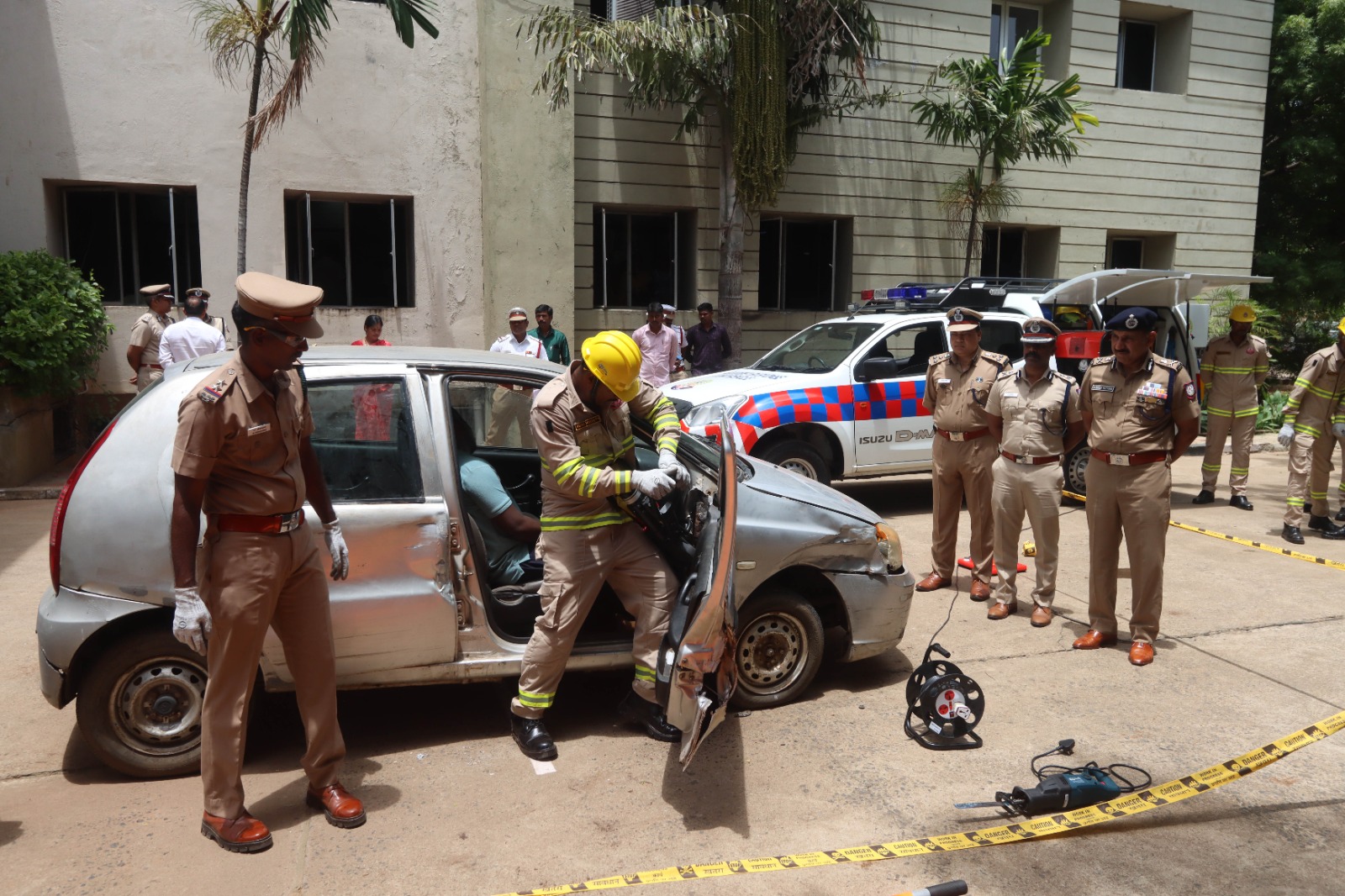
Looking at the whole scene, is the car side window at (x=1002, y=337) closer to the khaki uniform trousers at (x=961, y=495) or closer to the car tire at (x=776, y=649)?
the khaki uniform trousers at (x=961, y=495)

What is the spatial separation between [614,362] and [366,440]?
1133 mm

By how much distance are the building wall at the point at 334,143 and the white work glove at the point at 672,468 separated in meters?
9.59

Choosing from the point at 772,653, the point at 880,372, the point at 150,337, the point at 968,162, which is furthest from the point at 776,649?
the point at 968,162

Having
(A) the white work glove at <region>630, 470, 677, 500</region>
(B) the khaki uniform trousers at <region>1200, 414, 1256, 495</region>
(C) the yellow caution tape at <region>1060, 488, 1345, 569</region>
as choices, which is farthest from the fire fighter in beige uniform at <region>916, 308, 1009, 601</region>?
(B) the khaki uniform trousers at <region>1200, 414, 1256, 495</region>

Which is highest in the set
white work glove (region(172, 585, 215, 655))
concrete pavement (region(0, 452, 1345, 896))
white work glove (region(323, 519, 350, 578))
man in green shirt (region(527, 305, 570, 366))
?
man in green shirt (region(527, 305, 570, 366))

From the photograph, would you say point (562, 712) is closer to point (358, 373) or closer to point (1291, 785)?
point (358, 373)

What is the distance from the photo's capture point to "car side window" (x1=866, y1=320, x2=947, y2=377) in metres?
9.21

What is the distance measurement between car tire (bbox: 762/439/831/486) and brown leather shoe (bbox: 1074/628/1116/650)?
10.5ft

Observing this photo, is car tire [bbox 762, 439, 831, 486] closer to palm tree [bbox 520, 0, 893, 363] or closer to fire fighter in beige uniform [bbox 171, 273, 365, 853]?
palm tree [bbox 520, 0, 893, 363]

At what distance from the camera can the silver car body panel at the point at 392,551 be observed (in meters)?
3.83

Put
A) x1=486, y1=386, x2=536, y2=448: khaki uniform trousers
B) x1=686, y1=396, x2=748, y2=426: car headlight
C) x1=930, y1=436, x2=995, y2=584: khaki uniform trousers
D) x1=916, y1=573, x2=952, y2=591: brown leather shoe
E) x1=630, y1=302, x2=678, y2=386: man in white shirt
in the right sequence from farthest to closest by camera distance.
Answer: x1=630, y1=302, x2=678, y2=386: man in white shirt < x1=916, y1=573, x2=952, y2=591: brown leather shoe < x1=930, y1=436, x2=995, y2=584: khaki uniform trousers < x1=486, y1=386, x2=536, y2=448: khaki uniform trousers < x1=686, y1=396, x2=748, y2=426: car headlight

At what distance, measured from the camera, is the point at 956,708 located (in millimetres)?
4512

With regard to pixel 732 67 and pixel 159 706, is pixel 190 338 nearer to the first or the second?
pixel 159 706

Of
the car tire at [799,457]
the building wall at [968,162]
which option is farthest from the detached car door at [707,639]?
the building wall at [968,162]
